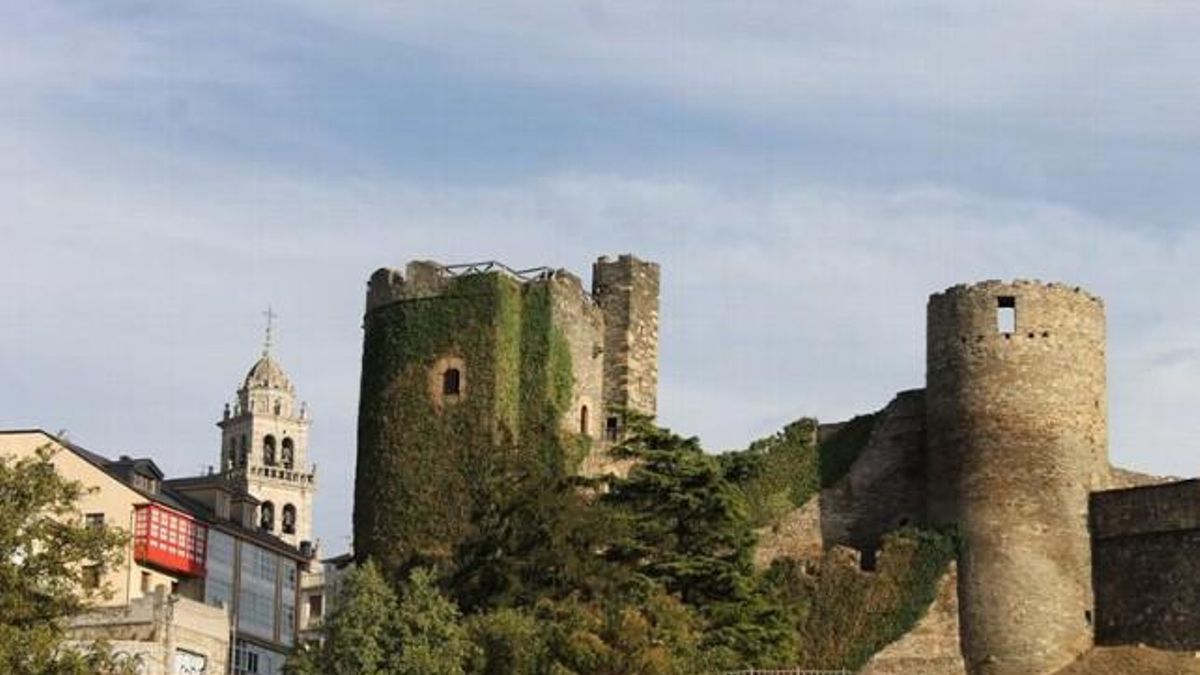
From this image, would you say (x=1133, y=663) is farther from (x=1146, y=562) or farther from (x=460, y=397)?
(x=460, y=397)

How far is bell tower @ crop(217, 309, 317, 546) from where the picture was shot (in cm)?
13875

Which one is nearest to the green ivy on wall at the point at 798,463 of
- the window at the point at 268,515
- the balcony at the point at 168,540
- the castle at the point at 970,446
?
the castle at the point at 970,446

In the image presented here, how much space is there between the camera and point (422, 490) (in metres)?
53.2

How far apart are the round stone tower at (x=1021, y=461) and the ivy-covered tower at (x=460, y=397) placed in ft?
24.7

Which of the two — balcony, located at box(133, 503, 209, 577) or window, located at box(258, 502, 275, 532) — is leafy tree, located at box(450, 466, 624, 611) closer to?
balcony, located at box(133, 503, 209, 577)

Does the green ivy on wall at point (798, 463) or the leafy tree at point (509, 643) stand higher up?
the green ivy on wall at point (798, 463)

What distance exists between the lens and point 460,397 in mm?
53844

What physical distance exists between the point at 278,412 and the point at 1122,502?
9293 cm

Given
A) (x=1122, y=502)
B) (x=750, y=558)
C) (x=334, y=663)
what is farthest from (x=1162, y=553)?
(x=334, y=663)

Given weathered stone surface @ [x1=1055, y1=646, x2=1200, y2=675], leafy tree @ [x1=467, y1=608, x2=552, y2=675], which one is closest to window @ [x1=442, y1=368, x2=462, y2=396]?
leafy tree @ [x1=467, y1=608, x2=552, y2=675]

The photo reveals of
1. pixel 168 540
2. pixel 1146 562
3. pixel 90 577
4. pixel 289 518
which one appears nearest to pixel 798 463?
pixel 1146 562

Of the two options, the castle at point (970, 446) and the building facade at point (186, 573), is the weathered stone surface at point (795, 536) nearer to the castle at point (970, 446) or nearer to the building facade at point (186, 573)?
the castle at point (970, 446)

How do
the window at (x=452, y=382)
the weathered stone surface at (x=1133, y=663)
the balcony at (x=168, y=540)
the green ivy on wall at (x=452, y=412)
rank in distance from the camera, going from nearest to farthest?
the weathered stone surface at (x=1133, y=663) → the green ivy on wall at (x=452, y=412) → the window at (x=452, y=382) → the balcony at (x=168, y=540)

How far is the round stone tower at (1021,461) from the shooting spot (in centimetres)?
5281
